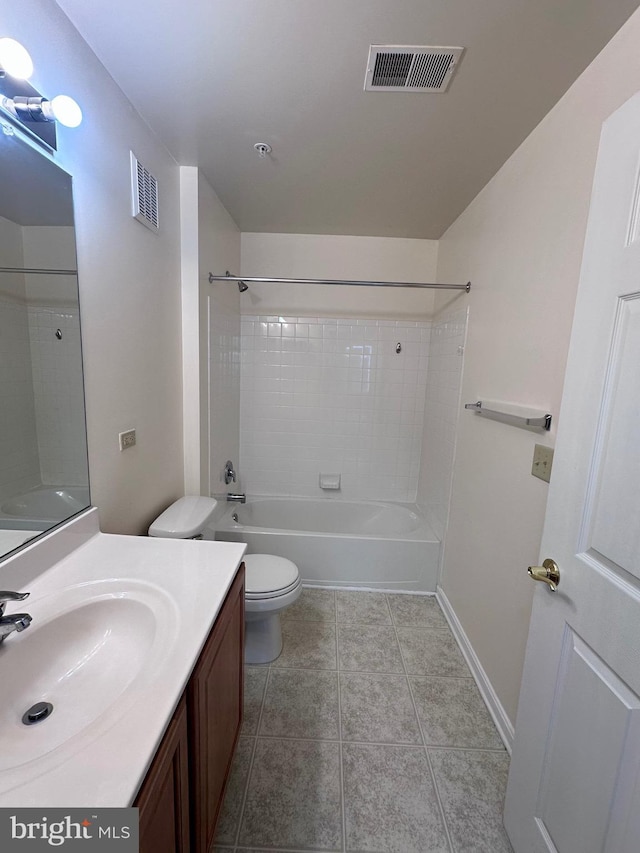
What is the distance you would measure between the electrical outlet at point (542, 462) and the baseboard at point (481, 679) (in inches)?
40.3

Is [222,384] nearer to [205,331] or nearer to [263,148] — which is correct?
[205,331]

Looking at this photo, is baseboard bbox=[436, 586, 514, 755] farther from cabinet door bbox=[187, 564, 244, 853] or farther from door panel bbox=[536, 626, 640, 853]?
cabinet door bbox=[187, 564, 244, 853]

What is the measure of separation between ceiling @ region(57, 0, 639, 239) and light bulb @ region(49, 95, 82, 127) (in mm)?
352

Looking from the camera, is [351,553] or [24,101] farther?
[351,553]

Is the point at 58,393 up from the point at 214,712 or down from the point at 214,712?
up

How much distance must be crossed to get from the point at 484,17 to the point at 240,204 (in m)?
1.57

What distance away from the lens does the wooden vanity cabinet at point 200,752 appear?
600 millimetres

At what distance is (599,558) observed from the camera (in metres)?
0.80

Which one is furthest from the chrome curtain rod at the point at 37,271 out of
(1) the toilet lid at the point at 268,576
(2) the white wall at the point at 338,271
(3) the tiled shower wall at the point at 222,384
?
(2) the white wall at the point at 338,271

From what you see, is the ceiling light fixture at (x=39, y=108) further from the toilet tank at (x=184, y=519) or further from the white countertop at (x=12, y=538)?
the toilet tank at (x=184, y=519)

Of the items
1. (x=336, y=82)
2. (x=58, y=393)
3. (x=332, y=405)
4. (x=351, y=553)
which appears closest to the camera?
(x=58, y=393)

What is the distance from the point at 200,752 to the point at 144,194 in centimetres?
186

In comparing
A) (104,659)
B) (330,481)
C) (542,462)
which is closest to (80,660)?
(104,659)

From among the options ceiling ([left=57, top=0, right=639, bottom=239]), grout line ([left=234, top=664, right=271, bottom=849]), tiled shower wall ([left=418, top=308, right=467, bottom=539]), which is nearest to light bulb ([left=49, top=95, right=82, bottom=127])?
ceiling ([left=57, top=0, right=639, bottom=239])
